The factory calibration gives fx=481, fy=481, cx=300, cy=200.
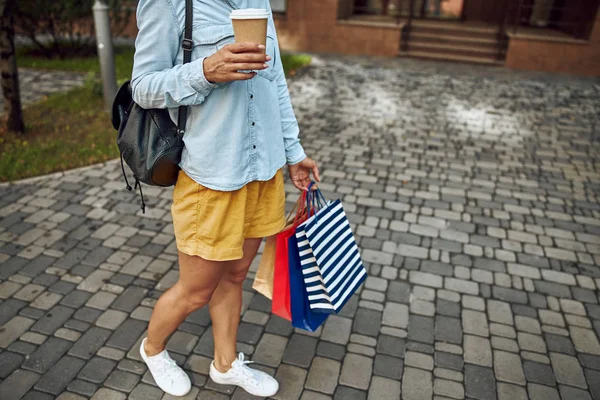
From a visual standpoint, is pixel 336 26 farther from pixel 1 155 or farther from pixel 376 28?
pixel 1 155

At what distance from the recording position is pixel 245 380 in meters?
2.63

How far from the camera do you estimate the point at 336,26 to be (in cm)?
1223

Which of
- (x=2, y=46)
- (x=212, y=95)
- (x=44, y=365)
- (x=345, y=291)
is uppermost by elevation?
(x=212, y=95)

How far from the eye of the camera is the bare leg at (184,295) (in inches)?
85.4

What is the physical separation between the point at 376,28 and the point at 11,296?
1067cm

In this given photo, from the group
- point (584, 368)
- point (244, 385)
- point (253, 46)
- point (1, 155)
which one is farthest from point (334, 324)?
point (1, 155)

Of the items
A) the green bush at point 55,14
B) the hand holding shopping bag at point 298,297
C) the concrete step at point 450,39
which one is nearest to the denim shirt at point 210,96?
the hand holding shopping bag at point 298,297

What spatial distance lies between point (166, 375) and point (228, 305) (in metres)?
0.57

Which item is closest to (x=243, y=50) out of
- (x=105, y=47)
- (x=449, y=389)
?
(x=449, y=389)

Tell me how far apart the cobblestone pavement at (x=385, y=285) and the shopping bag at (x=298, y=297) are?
436 millimetres

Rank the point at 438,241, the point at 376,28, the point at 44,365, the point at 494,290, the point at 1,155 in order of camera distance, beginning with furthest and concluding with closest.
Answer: the point at 376,28 → the point at 1,155 → the point at 438,241 → the point at 494,290 → the point at 44,365

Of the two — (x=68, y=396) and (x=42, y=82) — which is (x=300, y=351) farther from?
(x=42, y=82)

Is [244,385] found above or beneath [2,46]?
beneath

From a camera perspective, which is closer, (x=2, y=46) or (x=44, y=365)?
(x=44, y=365)
